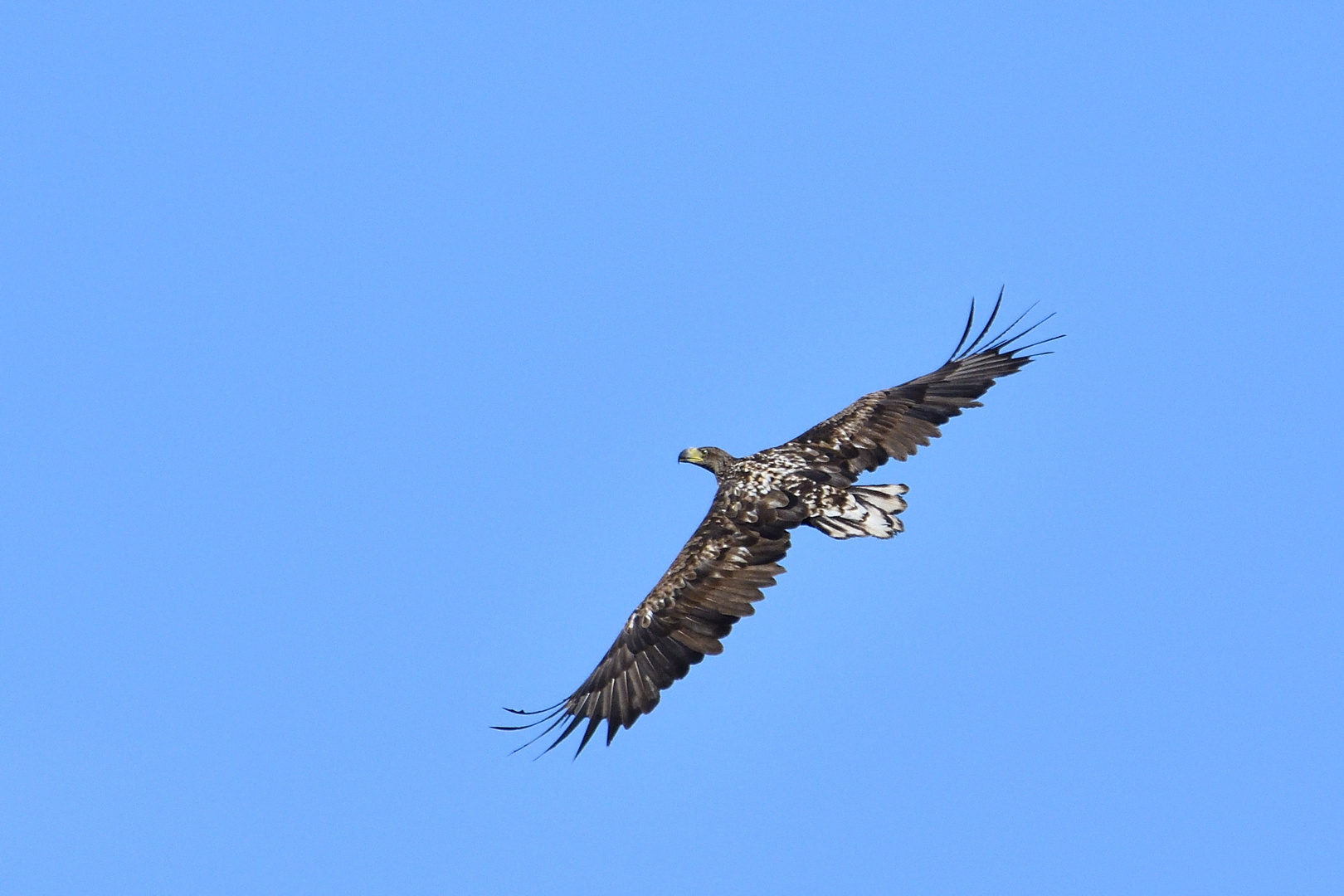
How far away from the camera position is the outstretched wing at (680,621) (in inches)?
733

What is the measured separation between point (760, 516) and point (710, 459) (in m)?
2.10

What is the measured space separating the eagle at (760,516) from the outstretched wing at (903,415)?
0.05 ft

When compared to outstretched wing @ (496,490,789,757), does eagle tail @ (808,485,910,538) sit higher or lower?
higher

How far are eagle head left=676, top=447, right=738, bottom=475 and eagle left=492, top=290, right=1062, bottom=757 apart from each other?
0.06 ft

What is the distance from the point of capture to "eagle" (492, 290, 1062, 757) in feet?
61.5

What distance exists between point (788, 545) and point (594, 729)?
3.16m

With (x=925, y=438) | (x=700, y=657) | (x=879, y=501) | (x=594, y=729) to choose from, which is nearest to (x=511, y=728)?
(x=594, y=729)

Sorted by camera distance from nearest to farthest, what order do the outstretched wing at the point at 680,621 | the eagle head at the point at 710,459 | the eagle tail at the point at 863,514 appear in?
the outstretched wing at the point at 680,621 → the eagle tail at the point at 863,514 → the eagle head at the point at 710,459

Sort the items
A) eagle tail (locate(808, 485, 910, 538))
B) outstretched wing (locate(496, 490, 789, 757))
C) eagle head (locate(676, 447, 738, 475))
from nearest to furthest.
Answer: outstretched wing (locate(496, 490, 789, 757)), eagle tail (locate(808, 485, 910, 538)), eagle head (locate(676, 447, 738, 475))

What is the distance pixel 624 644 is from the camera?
751 inches

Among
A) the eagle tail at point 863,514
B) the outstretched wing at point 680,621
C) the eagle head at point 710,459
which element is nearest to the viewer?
the outstretched wing at point 680,621

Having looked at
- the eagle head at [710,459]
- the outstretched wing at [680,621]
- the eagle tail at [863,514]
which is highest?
the eagle head at [710,459]

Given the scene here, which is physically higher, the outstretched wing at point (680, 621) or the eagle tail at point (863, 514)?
the eagle tail at point (863, 514)

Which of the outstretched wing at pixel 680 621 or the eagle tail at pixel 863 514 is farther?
the eagle tail at pixel 863 514
